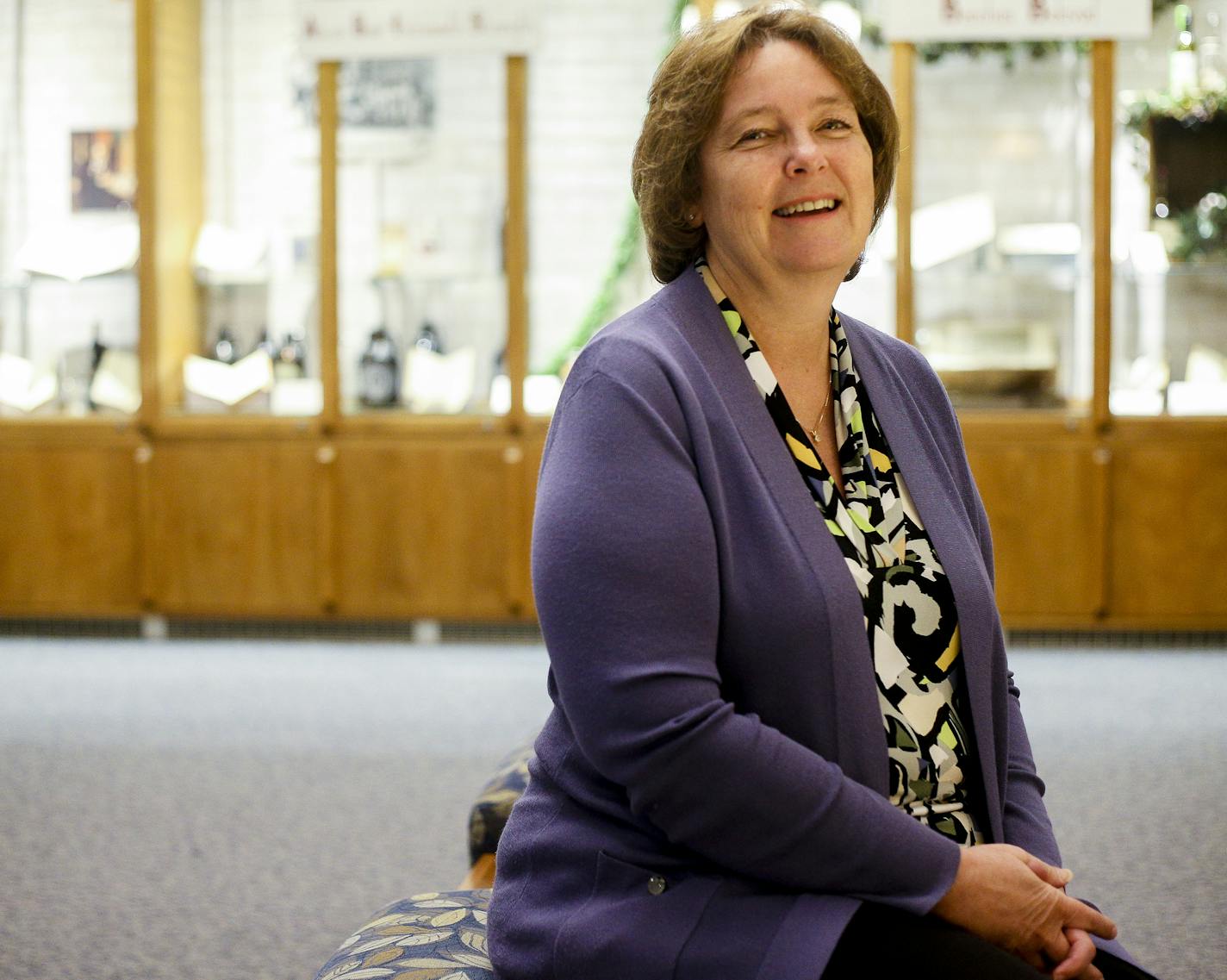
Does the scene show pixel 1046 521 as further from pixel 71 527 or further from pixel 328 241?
pixel 71 527

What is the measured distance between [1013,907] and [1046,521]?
4314 mm

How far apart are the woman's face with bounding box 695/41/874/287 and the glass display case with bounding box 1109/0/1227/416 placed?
4321mm

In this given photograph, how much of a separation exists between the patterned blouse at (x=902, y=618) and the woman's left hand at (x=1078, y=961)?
146 mm

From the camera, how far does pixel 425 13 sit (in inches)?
220

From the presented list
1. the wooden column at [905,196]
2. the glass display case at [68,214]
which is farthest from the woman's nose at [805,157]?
the glass display case at [68,214]

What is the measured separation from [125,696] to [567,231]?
A: 2462 mm

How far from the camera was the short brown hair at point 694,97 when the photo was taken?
1.47 meters

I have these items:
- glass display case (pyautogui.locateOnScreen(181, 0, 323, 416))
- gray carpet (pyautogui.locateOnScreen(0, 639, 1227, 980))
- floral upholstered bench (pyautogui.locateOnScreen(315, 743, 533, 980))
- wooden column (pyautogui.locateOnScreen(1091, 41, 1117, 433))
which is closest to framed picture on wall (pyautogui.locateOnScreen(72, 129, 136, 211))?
glass display case (pyautogui.locateOnScreen(181, 0, 323, 416))

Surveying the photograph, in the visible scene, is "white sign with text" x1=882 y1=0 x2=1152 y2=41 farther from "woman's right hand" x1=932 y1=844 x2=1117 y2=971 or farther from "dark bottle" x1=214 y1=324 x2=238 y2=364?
"woman's right hand" x1=932 y1=844 x2=1117 y2=971

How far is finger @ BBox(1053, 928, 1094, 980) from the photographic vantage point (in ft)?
4.33

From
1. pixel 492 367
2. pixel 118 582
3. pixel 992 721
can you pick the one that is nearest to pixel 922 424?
pixel 992 721

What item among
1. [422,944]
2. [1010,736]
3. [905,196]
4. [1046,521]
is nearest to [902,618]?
[1010,736]

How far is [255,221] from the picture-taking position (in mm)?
5984

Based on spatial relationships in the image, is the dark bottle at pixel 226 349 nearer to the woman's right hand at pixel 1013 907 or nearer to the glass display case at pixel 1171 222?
the glass display case at pixel 1171 222
